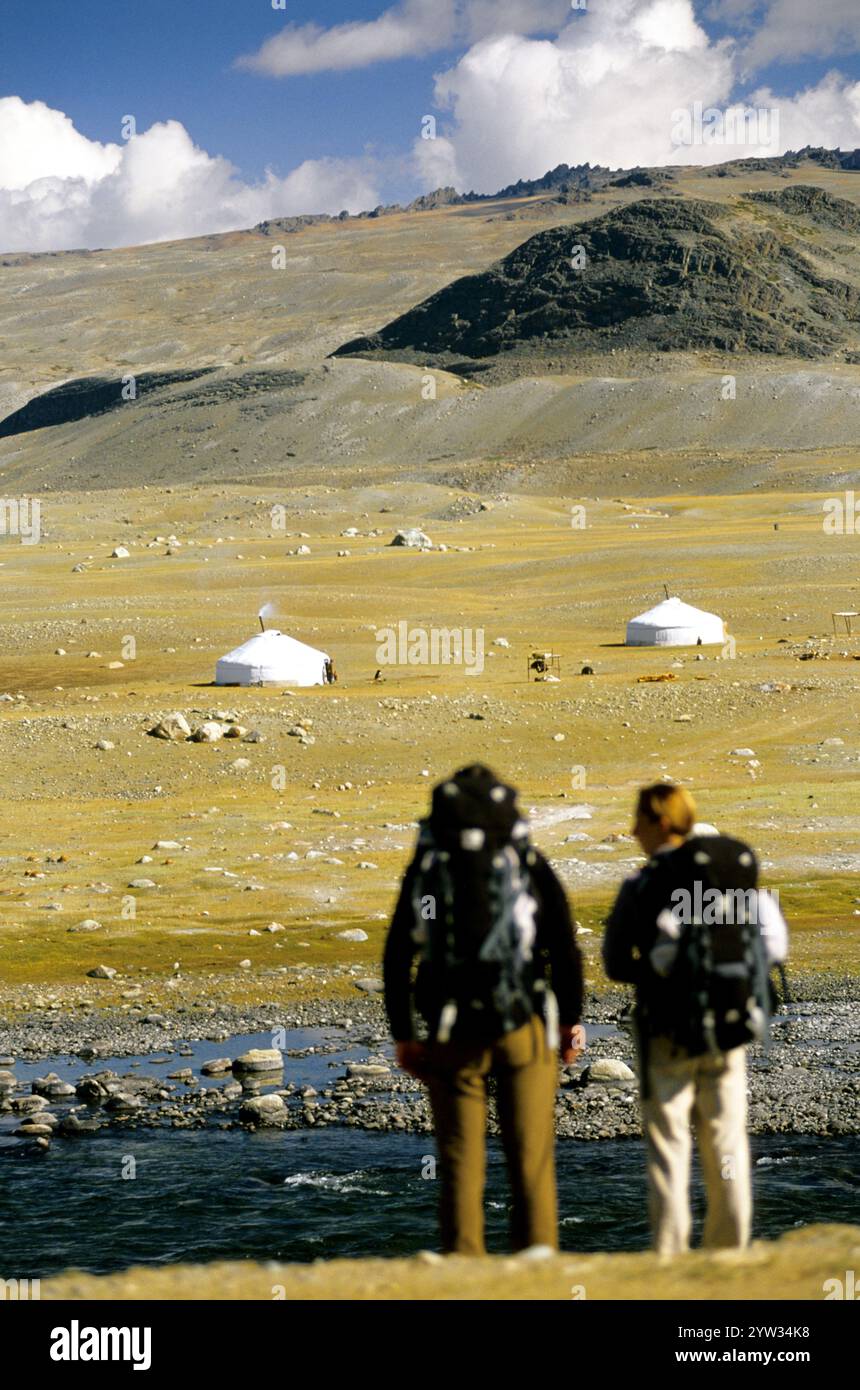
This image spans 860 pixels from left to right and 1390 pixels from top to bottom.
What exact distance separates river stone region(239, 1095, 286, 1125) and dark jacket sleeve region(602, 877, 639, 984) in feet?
27.5

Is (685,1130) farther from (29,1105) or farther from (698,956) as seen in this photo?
(29,1105)

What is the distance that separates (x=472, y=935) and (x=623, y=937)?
659 millimetres

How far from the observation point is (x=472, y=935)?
5.97 metres

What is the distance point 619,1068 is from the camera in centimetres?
1488

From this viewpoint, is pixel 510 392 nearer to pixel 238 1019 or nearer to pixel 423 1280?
pixel 238 1019

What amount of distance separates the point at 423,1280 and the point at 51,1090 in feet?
30.0

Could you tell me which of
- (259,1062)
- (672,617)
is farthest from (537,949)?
(672,617)

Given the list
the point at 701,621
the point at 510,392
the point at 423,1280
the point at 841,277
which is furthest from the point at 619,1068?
the point at 841,277

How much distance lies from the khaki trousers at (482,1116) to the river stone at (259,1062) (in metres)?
9.12

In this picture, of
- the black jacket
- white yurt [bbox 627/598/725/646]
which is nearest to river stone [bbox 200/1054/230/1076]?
the black jacket

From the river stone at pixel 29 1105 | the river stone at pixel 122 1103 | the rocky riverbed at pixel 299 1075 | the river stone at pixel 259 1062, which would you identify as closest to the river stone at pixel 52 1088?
the rocky riverbed at pixel 299 1075

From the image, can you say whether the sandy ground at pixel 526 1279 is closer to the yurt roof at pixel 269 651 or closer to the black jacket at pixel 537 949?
the black jacket at pixel 537 949

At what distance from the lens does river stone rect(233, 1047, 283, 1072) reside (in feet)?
49.9
